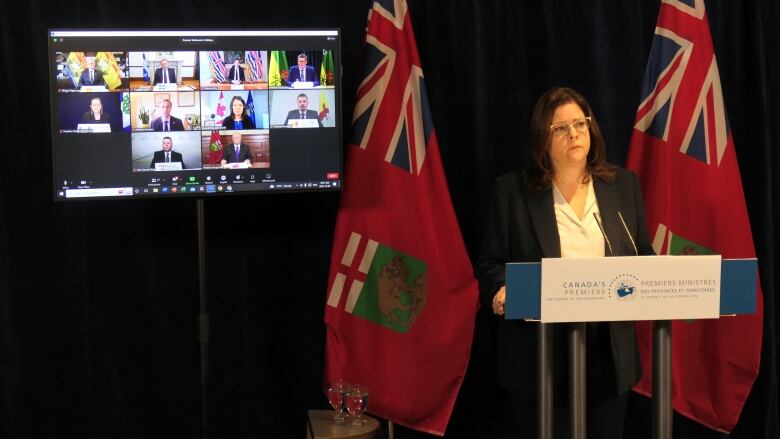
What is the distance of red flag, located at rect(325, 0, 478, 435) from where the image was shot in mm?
3287

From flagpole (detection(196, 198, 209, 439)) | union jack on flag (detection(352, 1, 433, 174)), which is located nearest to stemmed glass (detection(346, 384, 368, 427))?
flagpole (detection(196, 198, 209, 439))

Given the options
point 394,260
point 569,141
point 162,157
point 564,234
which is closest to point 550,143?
point 569,141

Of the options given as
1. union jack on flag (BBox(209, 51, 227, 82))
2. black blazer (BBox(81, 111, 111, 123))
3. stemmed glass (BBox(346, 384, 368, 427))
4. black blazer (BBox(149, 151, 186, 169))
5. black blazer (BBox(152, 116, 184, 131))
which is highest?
union jack on flag (BBox(209, 51, 227, 82))

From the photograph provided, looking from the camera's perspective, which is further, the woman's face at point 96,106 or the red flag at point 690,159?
the red flag at point 690,159

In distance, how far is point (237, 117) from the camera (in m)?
3.01

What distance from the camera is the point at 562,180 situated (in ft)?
8.64

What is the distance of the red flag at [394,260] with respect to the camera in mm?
3287

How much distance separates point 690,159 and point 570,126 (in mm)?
1039

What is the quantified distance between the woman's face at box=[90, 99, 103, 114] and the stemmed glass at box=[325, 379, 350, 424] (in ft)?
3.93

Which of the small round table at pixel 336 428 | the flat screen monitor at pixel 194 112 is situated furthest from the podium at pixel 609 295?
the flat screen monitor at pixel 194 112

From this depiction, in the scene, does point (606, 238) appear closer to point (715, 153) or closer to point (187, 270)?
point (715, 153)

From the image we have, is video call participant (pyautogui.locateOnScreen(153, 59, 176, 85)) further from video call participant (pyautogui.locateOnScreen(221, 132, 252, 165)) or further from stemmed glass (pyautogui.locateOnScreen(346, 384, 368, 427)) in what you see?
stemmed glass (pyautogui.locateOnScreen(346, 384, 368, 427))

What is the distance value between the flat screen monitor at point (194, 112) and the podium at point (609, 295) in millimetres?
1142

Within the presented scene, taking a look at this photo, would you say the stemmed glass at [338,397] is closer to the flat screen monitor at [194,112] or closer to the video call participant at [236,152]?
the flat screen monitor at [194,112]
